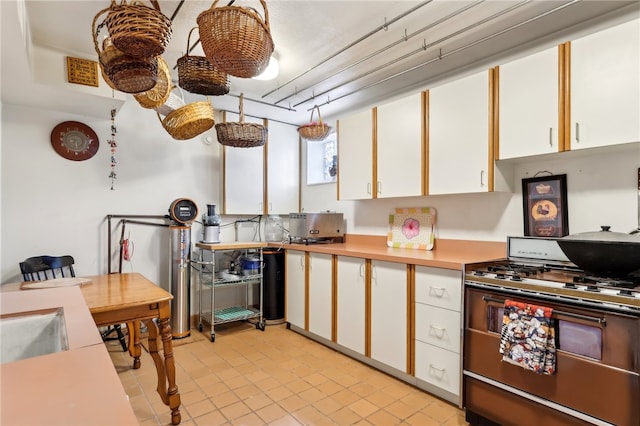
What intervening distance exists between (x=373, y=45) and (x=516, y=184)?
4.86 feet

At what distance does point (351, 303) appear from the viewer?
2.90 m

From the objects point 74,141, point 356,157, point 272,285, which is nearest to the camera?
point 74,141

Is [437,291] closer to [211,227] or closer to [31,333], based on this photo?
[31,333]

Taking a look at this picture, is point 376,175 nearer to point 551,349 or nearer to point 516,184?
point 516,184

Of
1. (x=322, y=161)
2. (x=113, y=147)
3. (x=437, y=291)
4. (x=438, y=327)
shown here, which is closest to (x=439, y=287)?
(x=437, y=291)

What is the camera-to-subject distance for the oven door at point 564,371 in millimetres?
1456

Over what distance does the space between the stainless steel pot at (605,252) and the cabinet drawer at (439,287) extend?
0.61 meters

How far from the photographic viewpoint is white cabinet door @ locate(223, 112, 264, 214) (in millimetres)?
3891

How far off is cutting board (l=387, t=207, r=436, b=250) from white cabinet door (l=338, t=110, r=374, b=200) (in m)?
0.38

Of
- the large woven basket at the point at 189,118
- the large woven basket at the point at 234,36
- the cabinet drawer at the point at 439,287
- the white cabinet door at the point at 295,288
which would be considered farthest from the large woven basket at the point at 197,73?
the white cabinet door at the point at 295,288

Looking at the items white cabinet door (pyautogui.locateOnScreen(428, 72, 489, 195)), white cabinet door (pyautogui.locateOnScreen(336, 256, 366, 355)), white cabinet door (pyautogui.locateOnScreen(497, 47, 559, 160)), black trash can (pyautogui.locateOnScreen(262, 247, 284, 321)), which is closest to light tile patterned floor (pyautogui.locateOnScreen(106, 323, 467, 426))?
white cabinet door (pyautogui.locateOnScreen(336, 256, 366, 355))

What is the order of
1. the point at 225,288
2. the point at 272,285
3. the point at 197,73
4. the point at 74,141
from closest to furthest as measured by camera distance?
the point at 197,73 → the point at 74,141 → the point at 272,285 → the point at 225,288

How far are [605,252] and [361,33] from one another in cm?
197

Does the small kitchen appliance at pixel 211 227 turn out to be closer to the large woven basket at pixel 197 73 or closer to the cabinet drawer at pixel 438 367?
the large woven basket at pixel 197 73
